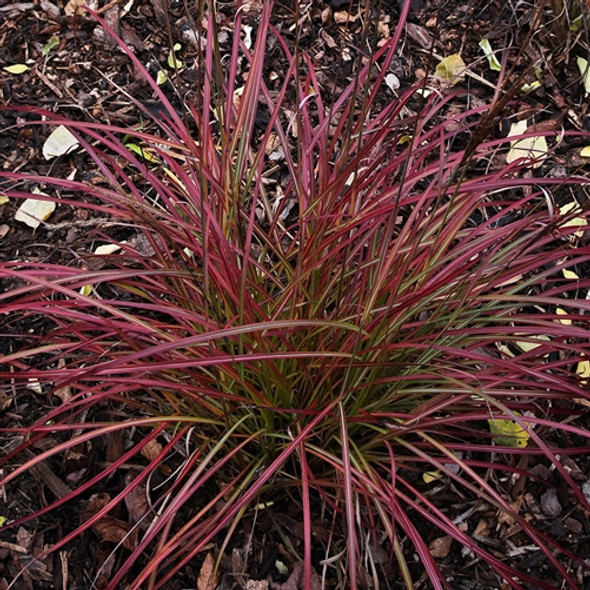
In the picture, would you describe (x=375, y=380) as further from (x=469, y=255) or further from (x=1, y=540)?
(x=1, y=540)

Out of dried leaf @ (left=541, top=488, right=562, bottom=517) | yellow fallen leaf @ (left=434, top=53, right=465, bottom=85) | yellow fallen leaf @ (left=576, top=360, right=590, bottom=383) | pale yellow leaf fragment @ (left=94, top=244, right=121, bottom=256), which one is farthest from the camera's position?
yellow fallen leaf @ (left=434, top=53, right=465, bottom=85)

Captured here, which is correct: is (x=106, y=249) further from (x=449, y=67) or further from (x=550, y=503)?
(x=550, y=503)

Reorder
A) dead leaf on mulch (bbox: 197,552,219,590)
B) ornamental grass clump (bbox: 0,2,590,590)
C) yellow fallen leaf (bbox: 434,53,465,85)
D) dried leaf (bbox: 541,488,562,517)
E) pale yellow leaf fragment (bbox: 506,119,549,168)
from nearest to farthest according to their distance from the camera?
ornamental grass clump (bbox: 0,2,590,590)
dead leaf on mulch (bbox: 197,552,219,590)
dried leaf (bbox: 541,488,562,517)
pale yellow leaf fragment (bbox: 506,119,549,168)
yellow fallen leaf (bbox: 434,53,465,85)

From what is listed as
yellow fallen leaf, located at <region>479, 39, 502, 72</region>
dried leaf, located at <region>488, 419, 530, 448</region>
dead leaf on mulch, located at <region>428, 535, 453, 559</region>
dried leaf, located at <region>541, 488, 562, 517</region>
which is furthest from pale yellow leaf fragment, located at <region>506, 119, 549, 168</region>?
dead leaf on mulch, located at <region>428, 535, 453, 559</region>

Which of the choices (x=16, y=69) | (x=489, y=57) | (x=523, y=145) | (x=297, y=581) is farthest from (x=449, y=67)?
(x=297, y=581)

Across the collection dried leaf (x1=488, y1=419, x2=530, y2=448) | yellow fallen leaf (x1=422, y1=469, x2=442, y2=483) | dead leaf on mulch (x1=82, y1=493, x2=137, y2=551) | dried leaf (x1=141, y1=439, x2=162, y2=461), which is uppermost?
dried leaf (x1=488, y1=419, x2=530, y2=448)

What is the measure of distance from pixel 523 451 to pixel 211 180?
2.73 ft

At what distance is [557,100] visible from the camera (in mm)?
2303

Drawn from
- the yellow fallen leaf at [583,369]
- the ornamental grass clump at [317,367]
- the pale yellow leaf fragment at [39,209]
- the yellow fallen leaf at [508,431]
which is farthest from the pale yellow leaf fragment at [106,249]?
the yellow fallen leaf at [583,369]

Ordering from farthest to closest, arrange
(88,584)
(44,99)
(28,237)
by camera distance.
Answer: (44,99)
(28,237)
(88,584)

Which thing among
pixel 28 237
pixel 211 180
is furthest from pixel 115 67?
pixel 211 180

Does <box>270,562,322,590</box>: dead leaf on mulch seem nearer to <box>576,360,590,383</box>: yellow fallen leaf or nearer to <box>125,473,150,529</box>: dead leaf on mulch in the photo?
<box>125,473,150,529</box>: dead leaf on mulch

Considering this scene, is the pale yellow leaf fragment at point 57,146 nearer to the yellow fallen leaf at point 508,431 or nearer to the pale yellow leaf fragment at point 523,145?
the pale yellow leaf fragment at point 523,145

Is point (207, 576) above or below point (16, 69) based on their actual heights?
below
